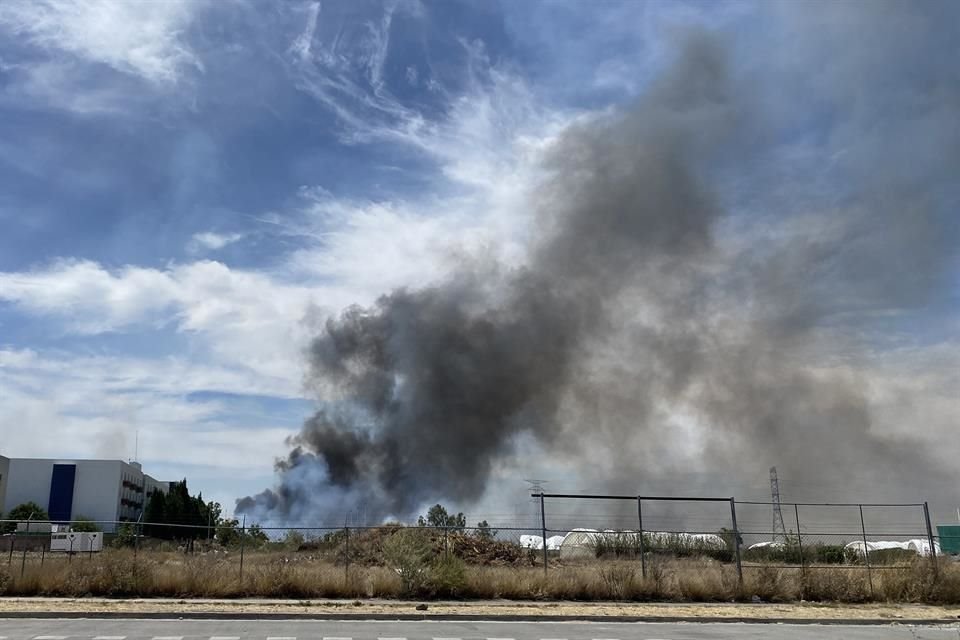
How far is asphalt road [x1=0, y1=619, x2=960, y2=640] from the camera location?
1327cm

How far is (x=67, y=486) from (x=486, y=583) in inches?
3943

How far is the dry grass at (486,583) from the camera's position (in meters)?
19.1

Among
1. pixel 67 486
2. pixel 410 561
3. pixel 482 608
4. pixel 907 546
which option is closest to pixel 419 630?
pixel 482 608

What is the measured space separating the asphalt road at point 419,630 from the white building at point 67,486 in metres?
96.0

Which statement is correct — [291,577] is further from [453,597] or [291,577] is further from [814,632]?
[814,632]

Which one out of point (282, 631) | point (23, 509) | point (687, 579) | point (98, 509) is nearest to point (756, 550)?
point (687, 579)

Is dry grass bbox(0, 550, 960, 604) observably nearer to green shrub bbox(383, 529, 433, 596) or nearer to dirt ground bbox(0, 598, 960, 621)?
green shrub bbox(383, 529, 433, 596)

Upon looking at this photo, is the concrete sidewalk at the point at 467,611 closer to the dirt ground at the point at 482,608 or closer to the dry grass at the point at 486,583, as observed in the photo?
the dirt ground at the point at 482,608

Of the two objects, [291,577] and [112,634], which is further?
[291,577]

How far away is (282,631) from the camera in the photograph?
13.9 metres

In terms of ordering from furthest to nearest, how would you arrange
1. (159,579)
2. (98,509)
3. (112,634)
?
(98,509)
(159,579)
(112,634)

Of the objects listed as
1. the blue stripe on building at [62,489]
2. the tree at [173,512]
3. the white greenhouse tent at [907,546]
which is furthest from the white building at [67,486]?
the white greenhouse tent at [907,546]

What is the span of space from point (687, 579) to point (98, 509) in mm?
100569

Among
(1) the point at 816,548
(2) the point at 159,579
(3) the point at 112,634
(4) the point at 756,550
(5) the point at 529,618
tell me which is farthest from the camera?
(4) the point at 756,550
